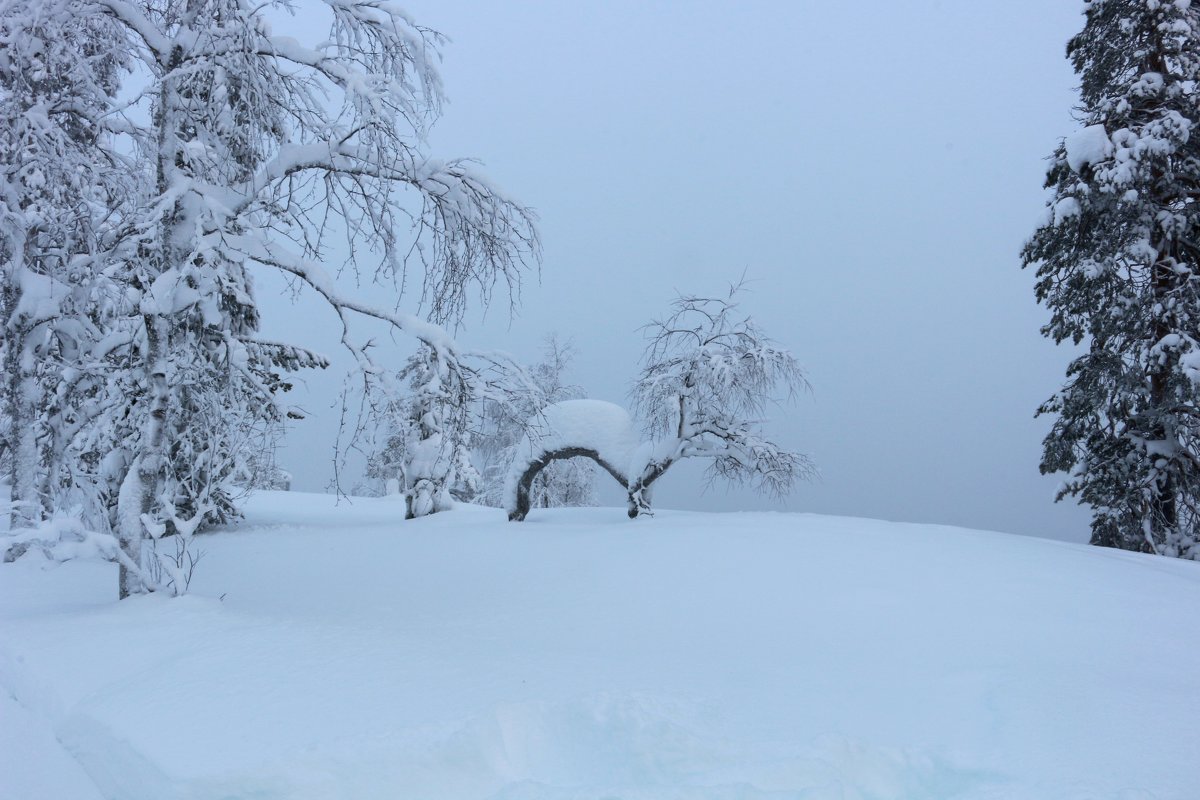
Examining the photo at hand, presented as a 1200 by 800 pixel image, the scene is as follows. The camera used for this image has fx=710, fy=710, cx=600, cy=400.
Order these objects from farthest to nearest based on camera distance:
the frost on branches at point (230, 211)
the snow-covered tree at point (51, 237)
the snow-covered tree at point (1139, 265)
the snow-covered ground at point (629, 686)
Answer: the snow-covered tree at point (1139, 265), the snow-covered tree at point (51, 237), the frost on branches at point (230, 211), the snow-covered ground at point (629, 686)

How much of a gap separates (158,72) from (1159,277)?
1445 centimetres

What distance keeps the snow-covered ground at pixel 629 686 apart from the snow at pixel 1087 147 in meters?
7.33

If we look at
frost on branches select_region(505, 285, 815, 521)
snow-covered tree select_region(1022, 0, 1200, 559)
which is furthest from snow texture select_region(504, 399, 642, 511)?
snow-covered tree select_region(1022, 0, 1200, 559)

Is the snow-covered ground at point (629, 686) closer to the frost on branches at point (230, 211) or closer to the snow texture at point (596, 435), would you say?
the frost on branches at point (230, 211)

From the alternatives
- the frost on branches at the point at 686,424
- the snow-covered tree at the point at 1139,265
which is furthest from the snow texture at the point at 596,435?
the snow-covered tree at the point at 1139,265

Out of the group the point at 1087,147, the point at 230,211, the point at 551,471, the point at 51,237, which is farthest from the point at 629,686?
the point at 551,471

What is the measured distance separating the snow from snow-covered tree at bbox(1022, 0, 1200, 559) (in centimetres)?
2

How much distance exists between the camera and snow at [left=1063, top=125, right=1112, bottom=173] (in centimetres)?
1123

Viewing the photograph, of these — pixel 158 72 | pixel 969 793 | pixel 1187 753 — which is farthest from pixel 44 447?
pixel 1187 753

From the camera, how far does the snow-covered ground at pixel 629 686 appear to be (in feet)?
10.4

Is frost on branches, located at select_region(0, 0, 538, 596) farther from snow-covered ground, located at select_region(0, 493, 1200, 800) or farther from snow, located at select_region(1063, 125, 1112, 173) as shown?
snow, located at select_region(1063, 125, 1112, 173)

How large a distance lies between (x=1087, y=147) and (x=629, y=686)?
12.1 m

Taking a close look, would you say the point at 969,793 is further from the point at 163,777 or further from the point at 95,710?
the point at 95,710

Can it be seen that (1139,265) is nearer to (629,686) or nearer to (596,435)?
(596,435)
